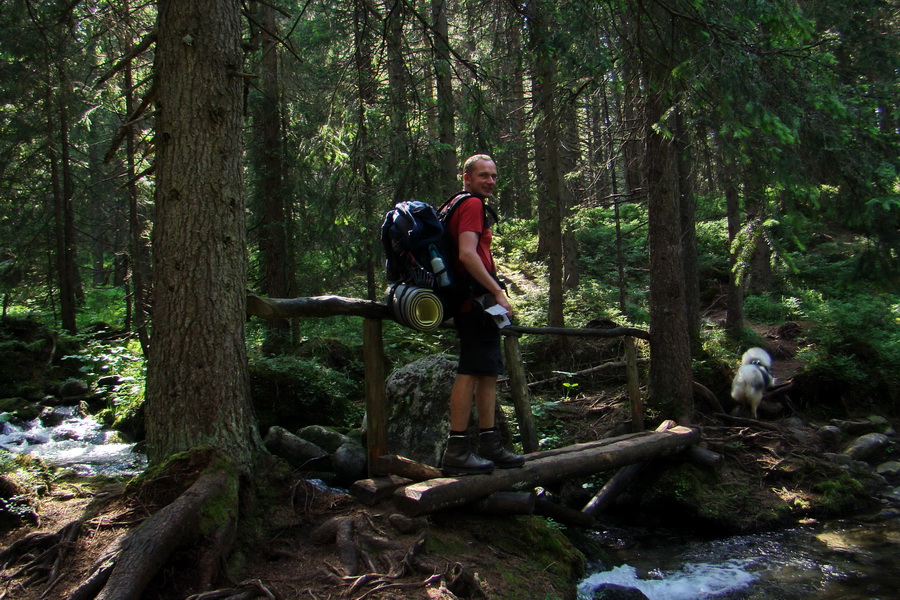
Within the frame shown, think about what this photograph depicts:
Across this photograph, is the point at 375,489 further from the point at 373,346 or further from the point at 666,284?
the point at 666,284

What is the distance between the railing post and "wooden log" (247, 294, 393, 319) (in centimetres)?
13

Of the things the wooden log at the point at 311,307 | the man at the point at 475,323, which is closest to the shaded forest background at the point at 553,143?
the wooden log at the point at 311,307

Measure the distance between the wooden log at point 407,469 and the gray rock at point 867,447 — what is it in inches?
260

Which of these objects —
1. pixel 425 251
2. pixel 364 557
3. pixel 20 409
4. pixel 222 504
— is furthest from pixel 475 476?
pixel 20 409

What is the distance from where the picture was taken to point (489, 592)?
3.57m

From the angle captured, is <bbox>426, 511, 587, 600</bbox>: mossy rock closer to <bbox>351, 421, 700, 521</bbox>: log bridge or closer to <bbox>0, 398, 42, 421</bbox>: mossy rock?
<bbox>351, 421, 700, 521</bbox>: log bridge

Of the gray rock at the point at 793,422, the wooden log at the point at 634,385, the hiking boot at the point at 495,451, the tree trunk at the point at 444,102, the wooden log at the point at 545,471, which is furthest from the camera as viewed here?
the gray rock at the point at 793,422

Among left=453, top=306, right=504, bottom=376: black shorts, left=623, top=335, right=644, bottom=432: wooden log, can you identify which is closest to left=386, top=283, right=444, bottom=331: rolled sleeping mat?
left=453, top=306, right=504, bottom=376: black shorts

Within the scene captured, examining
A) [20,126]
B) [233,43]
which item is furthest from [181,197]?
[20,126]

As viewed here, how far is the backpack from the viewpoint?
4.15 meters

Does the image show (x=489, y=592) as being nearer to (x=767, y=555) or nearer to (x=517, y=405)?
(x=517, y=405)

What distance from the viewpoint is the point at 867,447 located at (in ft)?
27.0

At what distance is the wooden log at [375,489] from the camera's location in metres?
4.20

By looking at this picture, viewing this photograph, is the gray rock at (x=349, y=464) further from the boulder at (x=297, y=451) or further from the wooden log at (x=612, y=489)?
the wooden log at (x=612, y=489)
